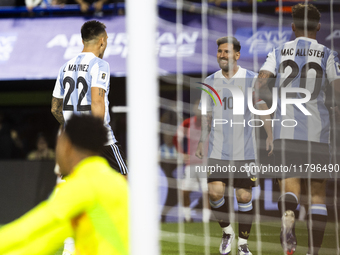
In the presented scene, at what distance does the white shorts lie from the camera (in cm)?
626

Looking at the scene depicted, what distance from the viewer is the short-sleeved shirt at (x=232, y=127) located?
3977 mm

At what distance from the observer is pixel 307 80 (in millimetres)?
3637

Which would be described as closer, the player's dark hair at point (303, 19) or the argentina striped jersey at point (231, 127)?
the player's dark hair at point (303, 19)

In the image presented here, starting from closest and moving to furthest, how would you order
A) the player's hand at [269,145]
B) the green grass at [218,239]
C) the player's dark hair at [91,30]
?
the player's dark hair at [91,30]
the player's hand at [269,145]
the green grass at [218,239]

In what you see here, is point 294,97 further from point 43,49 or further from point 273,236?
point 43,49

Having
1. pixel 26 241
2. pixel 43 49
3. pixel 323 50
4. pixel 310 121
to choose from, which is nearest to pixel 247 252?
pixel 310 121

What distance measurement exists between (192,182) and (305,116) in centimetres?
298

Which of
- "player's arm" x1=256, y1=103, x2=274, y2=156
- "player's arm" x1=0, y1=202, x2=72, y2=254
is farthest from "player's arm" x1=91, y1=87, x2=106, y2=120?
"player's arm" x1=0, y1=202, x2=72, y2=254

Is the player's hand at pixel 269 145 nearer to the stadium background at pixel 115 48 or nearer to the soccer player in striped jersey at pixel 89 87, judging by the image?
the soccer player in striped jersey at pixel 89 87

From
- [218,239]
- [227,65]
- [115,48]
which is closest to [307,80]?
[227,65]

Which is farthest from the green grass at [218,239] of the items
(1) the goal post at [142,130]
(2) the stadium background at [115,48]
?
(1) the goal post at [142,130]

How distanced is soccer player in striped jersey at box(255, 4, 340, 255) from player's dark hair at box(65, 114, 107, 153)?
1.95 meters

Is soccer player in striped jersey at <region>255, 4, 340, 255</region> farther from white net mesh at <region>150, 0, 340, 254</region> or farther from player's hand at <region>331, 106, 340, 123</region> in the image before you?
white net mesh at <region>150, 0, 340, 254</region>

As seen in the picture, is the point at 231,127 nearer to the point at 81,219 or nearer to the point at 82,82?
the point at 82,82
